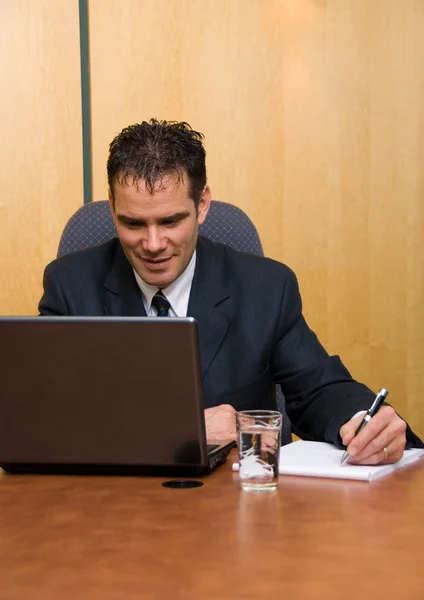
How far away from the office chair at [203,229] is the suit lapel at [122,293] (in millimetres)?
170

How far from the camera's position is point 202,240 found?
2.17m

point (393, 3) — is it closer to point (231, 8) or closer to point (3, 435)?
point (231, 8)

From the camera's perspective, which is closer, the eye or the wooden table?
the wooden table

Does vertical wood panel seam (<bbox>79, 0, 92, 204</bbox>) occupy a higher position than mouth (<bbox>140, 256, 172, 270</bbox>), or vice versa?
vertical wood panel seam (<bbox>79, 0, 92, 204</bbox>)

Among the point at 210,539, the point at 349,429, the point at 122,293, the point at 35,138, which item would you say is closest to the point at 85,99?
the point at 35,138

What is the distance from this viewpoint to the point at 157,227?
1.92 meters

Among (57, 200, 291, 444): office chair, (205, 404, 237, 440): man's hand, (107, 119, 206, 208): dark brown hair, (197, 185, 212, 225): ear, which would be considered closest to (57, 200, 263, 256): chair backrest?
(57, 200, 291, 444): office chair

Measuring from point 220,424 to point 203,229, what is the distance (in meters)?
0.72

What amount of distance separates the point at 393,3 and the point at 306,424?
1.92 meters

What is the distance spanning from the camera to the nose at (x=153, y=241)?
75.0 inches

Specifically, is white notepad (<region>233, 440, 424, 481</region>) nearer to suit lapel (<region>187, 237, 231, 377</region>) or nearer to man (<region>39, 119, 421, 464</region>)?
man (<region>39, 119, 421, 464</region>)

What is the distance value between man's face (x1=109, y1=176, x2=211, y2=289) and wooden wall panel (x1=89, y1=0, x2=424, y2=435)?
112cm

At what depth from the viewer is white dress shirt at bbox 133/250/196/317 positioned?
79.2 inches

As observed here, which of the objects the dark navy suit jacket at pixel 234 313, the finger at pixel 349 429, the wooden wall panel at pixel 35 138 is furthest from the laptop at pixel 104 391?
the wooden wall panel at pixel 35 138
